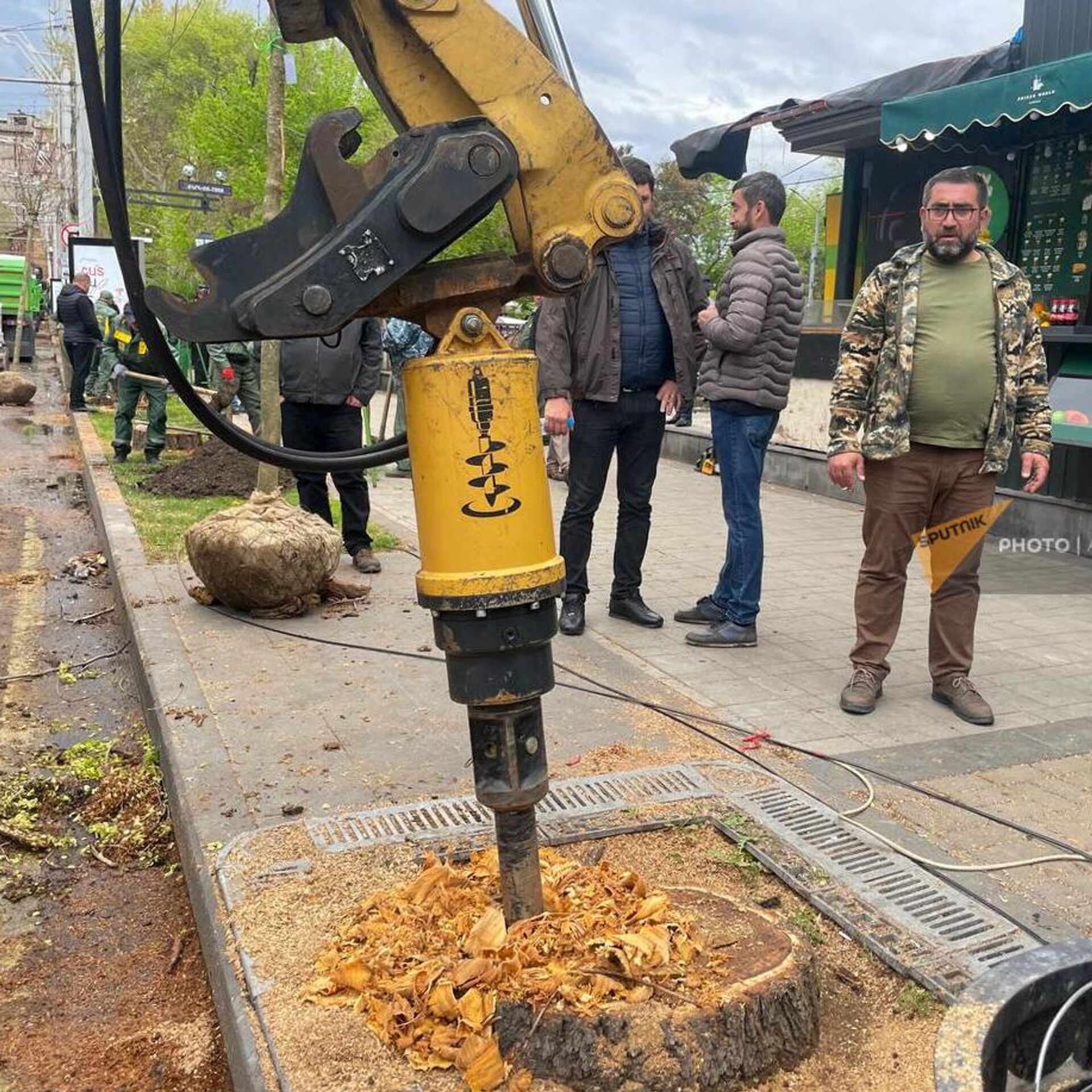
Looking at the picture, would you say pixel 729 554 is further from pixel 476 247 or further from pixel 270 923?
pixel 476 247

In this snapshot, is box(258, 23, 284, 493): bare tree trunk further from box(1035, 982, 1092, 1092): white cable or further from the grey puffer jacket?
box(1035, 982, 1092, 1092): white cable

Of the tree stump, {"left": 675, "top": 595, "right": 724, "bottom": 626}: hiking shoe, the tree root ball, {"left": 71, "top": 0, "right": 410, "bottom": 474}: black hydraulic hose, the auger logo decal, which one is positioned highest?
{"left": 71, "top": 0, "right": 410, "bottom": 474}: black hydraulic hose

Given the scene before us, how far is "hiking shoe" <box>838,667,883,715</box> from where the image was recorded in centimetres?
447

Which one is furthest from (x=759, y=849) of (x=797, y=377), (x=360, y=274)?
(x=797, y=377)

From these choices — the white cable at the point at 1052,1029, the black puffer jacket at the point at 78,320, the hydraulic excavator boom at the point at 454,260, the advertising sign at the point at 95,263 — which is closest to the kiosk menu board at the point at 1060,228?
the hydraulic excavator boom at the point at 454,260

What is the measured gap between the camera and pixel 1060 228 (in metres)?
8.55

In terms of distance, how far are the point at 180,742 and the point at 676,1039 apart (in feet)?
8.06

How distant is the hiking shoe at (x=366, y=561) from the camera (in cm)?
682

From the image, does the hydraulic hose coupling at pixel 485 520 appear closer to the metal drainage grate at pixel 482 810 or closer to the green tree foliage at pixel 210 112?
the metal drainage grate at pixel 482 810

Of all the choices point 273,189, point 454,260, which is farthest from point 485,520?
point 273,189

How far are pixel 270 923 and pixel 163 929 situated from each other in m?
0.78

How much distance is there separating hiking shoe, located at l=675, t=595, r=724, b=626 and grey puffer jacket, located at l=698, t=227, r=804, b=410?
111 cm

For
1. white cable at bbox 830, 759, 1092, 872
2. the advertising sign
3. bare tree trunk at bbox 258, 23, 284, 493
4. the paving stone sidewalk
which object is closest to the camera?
white cable at bbox 830, 759, 1092, 872

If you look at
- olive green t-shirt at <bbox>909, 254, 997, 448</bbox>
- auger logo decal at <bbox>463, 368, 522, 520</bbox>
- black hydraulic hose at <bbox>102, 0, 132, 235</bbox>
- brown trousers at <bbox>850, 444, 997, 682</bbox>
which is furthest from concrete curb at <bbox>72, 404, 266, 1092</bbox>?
olive green t-shirt at <bbox>909, 254, 997, 448</bbox>
